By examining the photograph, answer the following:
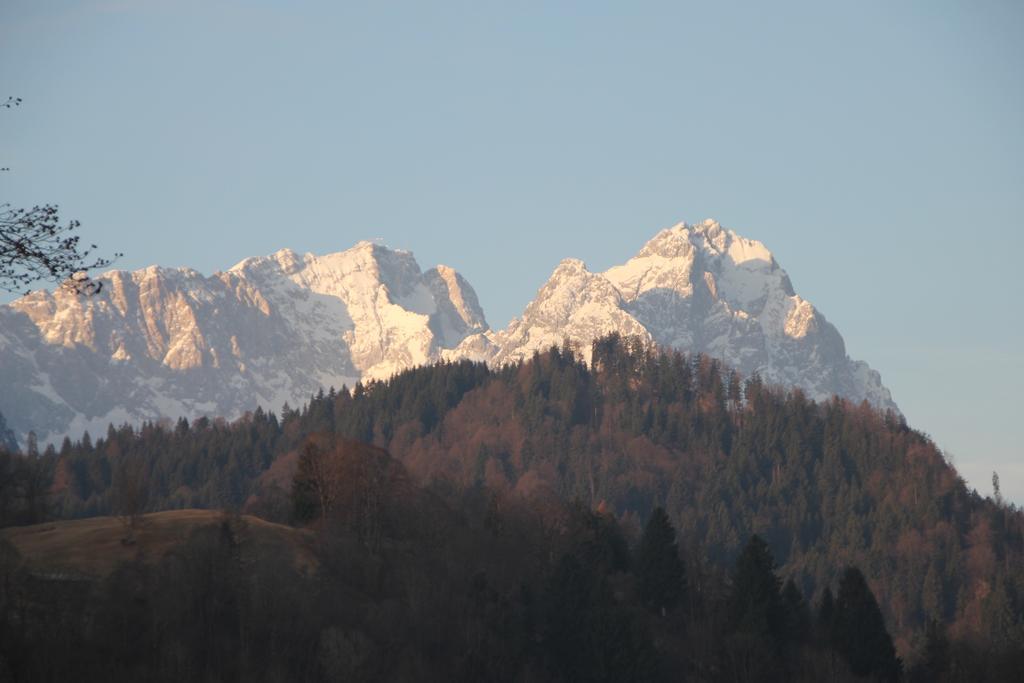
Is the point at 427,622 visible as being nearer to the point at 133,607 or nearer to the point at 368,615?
the point at 368,615

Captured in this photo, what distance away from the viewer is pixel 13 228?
4000cm

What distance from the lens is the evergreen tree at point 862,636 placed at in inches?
4975

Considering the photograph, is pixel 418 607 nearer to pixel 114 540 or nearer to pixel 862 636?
pixel 114 540

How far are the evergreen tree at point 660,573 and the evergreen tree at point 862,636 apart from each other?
11784 millimetres

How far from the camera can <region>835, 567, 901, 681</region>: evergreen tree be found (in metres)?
126

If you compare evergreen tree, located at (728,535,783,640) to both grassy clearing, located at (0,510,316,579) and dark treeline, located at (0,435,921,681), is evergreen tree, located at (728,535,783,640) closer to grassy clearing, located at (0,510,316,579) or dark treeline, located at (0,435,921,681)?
dark treeline, located at (0,435,921,681)

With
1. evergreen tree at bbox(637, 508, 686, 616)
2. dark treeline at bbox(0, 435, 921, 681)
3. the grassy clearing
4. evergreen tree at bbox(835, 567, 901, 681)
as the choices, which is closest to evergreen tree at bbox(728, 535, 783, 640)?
dark treeline at bbox(0, 435, 921, 681)

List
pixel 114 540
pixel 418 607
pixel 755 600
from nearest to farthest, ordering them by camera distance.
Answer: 1. pixel 418 607
2. pixel 114 540
3. pixel 755 600

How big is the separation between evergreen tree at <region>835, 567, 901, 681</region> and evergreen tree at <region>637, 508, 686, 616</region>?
11784 mm

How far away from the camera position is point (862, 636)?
129 meters

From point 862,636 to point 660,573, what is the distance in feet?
49.5

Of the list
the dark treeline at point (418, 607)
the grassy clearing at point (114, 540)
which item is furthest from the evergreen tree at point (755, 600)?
the grassy clearing at point (114, 540)

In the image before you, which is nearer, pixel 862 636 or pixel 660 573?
pixel 862 636

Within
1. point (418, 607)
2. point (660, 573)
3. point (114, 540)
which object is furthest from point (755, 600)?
point (114, 540)
